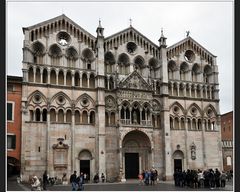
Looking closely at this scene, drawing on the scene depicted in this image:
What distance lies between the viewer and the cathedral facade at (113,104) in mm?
42062

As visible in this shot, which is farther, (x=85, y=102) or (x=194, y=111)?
(x=194, y=111)

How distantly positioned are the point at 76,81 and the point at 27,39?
754 cm

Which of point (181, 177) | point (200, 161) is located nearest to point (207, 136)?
point (200, 161)

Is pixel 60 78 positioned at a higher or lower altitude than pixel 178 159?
→ higher

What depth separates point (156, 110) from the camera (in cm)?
4841

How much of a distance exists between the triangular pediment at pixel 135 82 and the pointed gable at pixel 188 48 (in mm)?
6672

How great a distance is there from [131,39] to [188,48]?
9077mm

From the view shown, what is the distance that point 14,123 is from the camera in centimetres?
4088

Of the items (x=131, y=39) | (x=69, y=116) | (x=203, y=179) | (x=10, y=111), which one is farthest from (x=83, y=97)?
(x=203, y=179)

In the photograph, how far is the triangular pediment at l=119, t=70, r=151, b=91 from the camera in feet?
150

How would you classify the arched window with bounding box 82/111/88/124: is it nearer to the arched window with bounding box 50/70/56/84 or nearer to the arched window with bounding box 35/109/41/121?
the arched window with bounding box 50/70/56/84

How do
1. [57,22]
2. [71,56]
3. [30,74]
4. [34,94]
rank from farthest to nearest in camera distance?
[71,56]
[57,22]
[30,74]
[34,94]

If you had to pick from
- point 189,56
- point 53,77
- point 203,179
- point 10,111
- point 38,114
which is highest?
point 189,56

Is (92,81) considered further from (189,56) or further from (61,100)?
(189,56)
